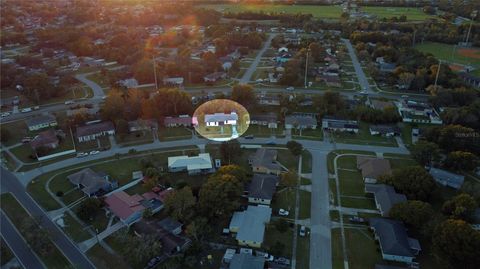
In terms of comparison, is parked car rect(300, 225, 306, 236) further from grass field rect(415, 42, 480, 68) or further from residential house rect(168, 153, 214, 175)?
grass field rect(415, 42, 480, 68)

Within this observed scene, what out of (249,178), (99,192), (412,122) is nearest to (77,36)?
(99,192)

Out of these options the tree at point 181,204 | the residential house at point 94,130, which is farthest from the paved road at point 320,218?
the residential house at point 94,130

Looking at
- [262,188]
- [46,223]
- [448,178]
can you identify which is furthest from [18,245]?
[448,178]

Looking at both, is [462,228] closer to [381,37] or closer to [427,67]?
[427,67]

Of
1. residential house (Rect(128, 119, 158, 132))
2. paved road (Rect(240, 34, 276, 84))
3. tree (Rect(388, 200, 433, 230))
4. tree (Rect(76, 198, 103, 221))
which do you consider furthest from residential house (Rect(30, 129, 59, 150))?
tree (Rect(388, 200, 433, 230))

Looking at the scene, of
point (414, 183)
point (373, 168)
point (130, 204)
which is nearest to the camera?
point (130, 204)

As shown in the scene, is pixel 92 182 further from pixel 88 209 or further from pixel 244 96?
pixel 244 96

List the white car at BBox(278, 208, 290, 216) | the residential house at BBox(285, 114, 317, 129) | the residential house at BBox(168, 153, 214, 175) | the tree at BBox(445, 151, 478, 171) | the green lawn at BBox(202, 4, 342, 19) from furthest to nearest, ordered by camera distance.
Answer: the green lawn at BBox(202, 4, 342, 19) → the residential house at BBox(285, 114, 317, 129) → the residential house at BBox(168, 153, 214, 175) → the tree at BBox(445, 151, 478, 171) → the white car at BBox(278, 208, 290, 216)
